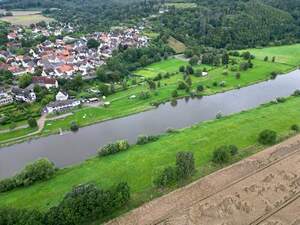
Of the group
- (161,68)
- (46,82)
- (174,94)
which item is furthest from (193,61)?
(46,82)

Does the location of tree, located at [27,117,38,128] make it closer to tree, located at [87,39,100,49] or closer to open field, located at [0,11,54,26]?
tree, located at [87,39,100,49]

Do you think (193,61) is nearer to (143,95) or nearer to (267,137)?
(143,95)

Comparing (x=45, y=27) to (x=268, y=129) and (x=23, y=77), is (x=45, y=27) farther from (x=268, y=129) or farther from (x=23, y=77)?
(x=268, y=129)

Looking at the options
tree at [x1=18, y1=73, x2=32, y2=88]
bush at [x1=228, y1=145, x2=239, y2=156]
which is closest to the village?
tree at [x1=18, y1=73, x2=32, y2=88]

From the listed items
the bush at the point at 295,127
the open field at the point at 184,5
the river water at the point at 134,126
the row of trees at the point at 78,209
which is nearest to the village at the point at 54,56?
the river water at the point at 134,126

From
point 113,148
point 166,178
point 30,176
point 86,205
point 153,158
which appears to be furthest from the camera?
point 113,148

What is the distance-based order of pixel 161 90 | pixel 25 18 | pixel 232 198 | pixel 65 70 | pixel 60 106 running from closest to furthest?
pixel 232 198, pixel 60 106, pixel 161 90, pixel 65 70, pixel 25 18

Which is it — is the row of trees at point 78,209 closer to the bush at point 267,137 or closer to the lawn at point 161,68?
the bush at point 267,137
